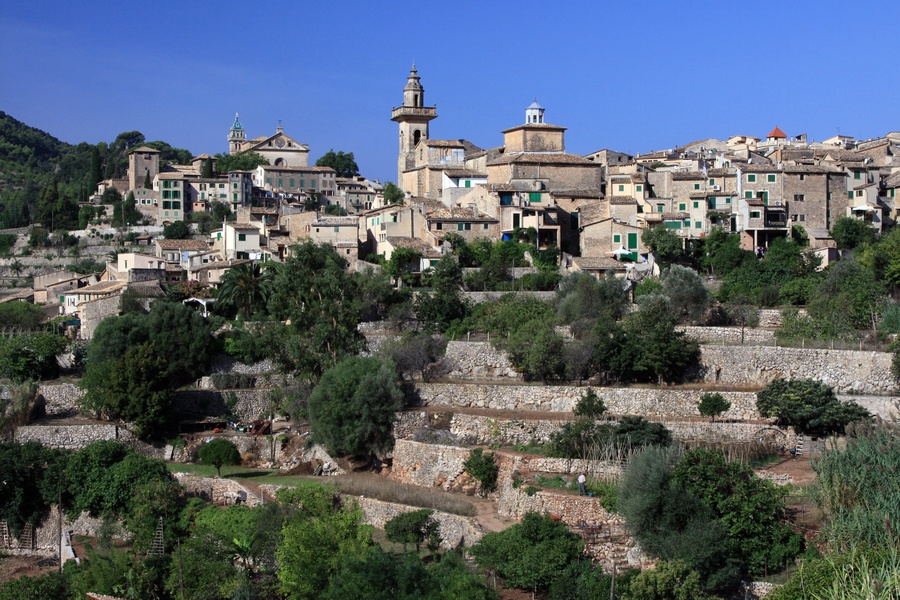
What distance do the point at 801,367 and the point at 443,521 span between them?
41.3 feet

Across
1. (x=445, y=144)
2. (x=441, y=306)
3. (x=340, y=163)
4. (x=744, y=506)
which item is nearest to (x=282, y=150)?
(x=340, y=163)

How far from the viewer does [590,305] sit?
3819 centimetres

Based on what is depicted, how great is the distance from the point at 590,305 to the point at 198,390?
12.9 m

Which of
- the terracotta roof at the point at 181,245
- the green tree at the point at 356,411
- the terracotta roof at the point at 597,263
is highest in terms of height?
the terracotta roof at the point at 181,245

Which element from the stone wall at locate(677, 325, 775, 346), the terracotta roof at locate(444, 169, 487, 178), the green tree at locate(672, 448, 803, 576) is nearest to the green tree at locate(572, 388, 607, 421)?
the stone wall at locate(677, 325, 775, 346)

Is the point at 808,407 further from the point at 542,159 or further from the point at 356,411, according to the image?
the point at 542,159

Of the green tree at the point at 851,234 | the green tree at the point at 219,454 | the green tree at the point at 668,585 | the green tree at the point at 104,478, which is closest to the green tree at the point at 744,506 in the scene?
the green tree at the point at 668,585

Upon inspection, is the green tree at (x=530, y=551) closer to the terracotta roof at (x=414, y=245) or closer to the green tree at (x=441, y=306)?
the green tree at (x=441, y=306)

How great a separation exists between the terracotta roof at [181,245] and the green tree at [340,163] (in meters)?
28.7

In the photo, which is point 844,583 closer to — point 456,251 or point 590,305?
point 590,305

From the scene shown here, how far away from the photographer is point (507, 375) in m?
36.5

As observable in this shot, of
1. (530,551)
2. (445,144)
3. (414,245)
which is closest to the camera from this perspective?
(530,551)

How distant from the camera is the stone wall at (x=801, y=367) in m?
32.5

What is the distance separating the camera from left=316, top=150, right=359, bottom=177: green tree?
8375cm
